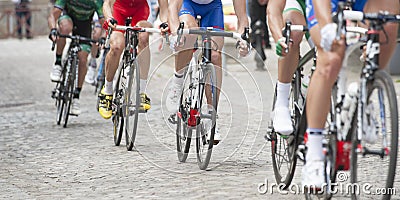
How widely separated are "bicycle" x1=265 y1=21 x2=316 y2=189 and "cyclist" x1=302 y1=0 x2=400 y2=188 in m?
0.38

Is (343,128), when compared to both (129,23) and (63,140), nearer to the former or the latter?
(129,23)

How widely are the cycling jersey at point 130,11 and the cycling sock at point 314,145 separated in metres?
4.44

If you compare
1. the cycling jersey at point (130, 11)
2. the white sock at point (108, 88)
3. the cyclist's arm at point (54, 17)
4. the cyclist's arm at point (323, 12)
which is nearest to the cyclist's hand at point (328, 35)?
the cyclist's arm at point (323, 12)

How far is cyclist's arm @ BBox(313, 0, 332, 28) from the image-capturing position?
18.0ft

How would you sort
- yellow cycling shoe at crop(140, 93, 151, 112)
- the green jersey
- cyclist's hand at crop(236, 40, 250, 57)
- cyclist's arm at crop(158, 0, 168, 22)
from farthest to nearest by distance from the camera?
1. the green jersey
2. yellow cycling shoe at crop(140, 93, 151, 112)
3. cyclist's arm at crop(158, 0, 168, 22)
4. cyclist's hand at crop(236, 40, 250, 57)

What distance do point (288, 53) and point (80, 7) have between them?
556cm

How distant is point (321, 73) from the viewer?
5504 mm

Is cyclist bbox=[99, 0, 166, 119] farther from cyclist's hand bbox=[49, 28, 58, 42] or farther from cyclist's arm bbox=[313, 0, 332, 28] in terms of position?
cyclist's arm bbox=[313, 0, 332, 28]

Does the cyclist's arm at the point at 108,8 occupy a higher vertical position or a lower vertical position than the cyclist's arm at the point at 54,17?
higher

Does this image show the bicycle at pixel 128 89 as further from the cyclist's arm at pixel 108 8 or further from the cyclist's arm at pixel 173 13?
the cyclist's arm at pixel 173 13

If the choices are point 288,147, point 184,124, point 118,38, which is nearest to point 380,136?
point 288,147

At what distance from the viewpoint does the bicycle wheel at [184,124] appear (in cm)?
809

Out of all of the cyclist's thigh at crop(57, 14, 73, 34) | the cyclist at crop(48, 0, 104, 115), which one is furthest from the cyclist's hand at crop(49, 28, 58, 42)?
the cyclist's thigh at crop(57, 14, 73, 34)

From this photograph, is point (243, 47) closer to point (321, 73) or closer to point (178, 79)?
point (178, 79)
